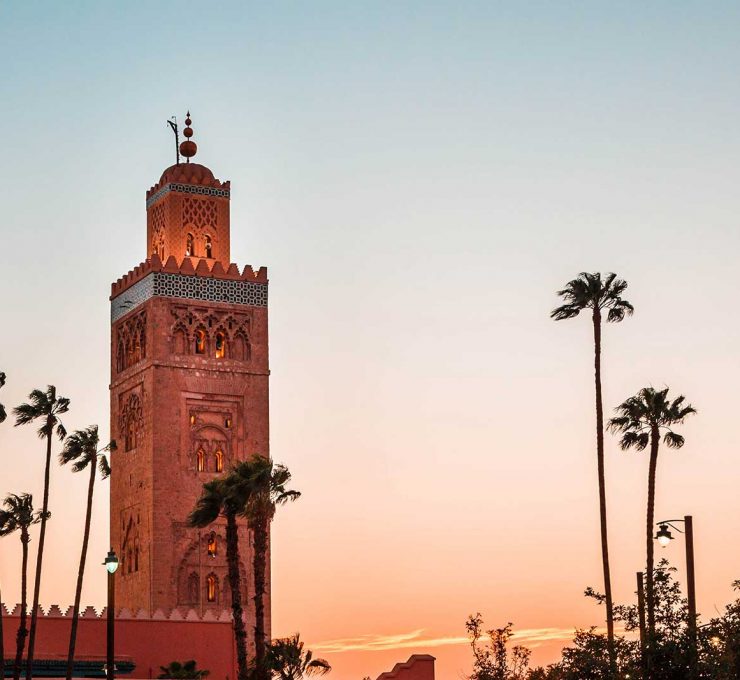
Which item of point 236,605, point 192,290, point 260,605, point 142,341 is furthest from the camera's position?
point 142,341

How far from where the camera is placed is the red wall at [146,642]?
63312mm

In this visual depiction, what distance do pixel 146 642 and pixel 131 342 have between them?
13071 mm

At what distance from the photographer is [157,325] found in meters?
71.5

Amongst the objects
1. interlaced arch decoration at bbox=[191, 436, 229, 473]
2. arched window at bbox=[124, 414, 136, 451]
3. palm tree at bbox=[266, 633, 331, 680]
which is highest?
arched window at bbox=[124, 414, 136, 451]

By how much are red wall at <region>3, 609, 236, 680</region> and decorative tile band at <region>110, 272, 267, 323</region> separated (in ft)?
40.2

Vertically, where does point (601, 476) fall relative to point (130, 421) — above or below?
Result: below

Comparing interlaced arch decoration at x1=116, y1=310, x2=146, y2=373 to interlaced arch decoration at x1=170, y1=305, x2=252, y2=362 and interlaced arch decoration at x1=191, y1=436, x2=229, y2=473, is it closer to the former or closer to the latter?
interlaced arch decoration at x1=170, y1=305, x2=252, y2=362

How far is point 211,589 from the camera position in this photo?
70000 millimetres

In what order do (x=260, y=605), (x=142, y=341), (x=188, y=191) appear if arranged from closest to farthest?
(x=260, y=605)
(x=142, y=341)
(x=188, y=191)

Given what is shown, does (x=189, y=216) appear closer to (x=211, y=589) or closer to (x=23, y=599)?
(x=211, y=589)

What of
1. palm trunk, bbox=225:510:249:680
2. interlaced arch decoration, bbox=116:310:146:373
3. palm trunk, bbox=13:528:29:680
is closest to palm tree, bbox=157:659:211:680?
palm trunk, bbox=13:528:29:680

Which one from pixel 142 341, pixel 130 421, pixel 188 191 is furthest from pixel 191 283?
pixel 130 421

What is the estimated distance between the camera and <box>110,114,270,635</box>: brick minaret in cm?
6994

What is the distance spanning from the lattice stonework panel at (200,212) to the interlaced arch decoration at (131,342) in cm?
391
